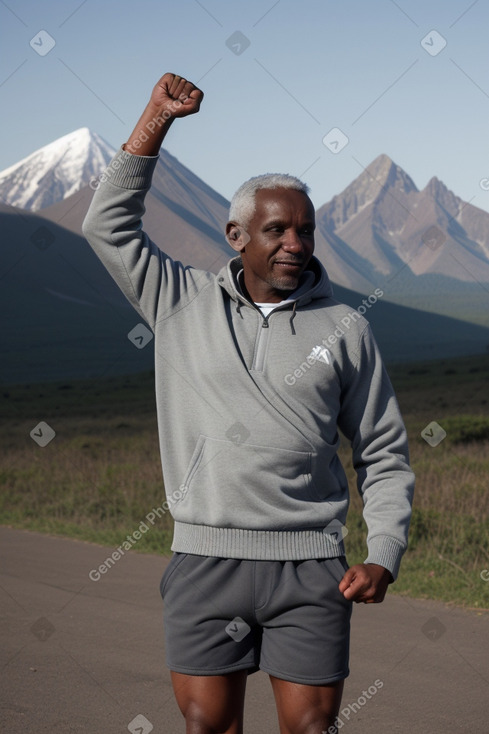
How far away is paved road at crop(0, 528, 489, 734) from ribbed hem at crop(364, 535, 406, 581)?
200cm

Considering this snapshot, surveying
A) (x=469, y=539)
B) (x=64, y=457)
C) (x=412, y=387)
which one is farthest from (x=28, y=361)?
(x=469, y=539)

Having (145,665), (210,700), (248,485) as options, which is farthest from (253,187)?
(145,665)

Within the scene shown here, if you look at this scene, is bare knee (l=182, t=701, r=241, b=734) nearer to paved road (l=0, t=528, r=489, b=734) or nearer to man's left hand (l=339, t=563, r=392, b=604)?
man's left hand (l=339, t=563, r=392, b=604)

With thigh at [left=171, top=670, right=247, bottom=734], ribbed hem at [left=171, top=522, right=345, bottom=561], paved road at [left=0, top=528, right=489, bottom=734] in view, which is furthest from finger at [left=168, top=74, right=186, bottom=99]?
paved road at [left=0, top=528, right=489, bottom=734]

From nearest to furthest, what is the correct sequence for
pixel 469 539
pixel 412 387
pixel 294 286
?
1. pixel 294 286
2. pixel 469 539
3. pixel 412 387

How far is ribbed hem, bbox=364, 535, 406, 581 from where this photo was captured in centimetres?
267

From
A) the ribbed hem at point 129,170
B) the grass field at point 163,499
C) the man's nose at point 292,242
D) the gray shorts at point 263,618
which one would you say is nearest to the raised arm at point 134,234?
the ribbed hem at point 129,170

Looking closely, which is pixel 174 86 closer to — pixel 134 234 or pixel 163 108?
pixel 163 108

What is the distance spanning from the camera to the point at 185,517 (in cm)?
263

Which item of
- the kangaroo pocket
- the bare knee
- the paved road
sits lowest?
the paved road

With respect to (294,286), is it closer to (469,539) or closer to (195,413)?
(195,413)

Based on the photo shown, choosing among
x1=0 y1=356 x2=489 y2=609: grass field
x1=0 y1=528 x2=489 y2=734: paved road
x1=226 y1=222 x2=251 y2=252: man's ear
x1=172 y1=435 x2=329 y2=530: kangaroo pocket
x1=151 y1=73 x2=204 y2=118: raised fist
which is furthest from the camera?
x1=0 y1=356 x2=489 y2=609: grass field

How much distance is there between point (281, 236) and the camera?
2719 millimetres

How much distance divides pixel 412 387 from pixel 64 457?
4212cm
